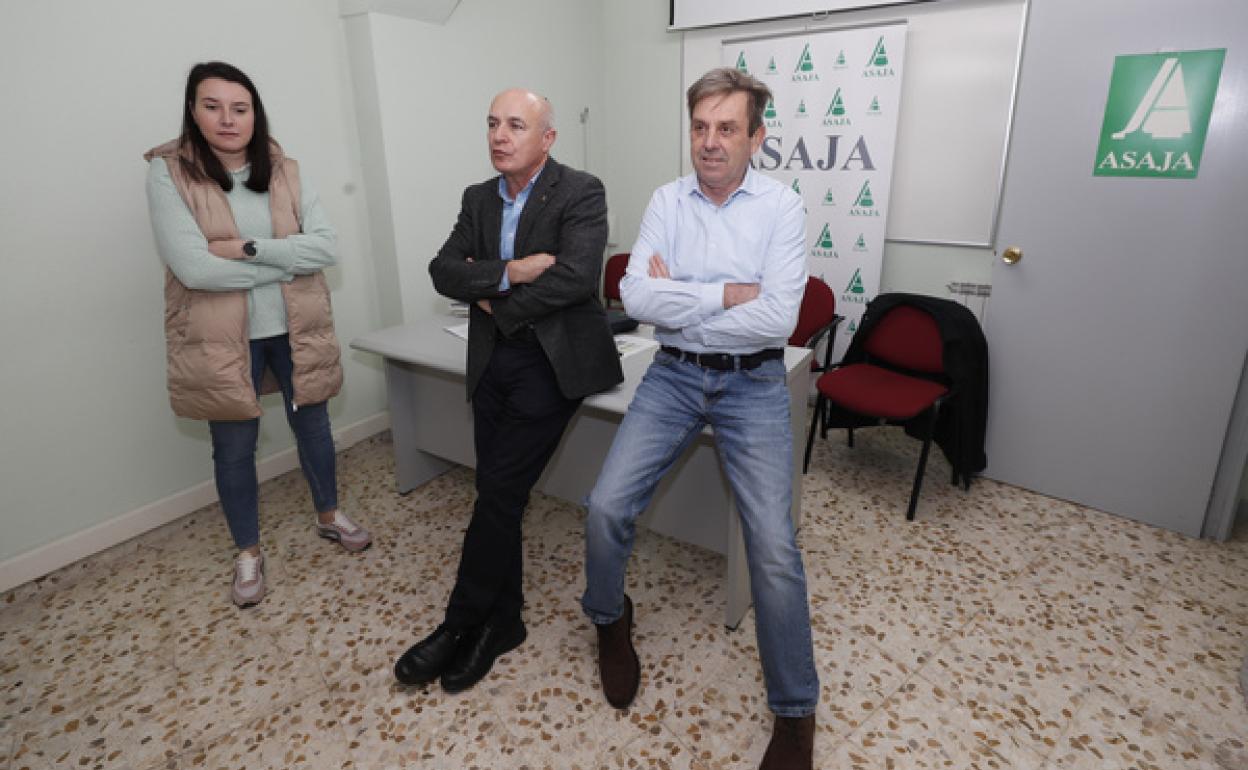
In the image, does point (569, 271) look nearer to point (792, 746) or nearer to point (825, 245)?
point (792, 746)

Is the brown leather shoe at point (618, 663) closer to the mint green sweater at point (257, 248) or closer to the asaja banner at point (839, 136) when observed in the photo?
the mint green sweater at point (257, 248)

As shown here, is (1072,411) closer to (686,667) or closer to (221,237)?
(686,667)

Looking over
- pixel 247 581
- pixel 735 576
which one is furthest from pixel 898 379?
pixel 247 581

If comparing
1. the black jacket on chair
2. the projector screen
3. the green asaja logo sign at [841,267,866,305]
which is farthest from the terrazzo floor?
the projector screen

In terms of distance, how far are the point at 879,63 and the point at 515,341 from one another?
2499 mm

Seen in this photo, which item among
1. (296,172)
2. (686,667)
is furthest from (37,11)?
(686,667)

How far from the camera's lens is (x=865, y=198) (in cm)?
347

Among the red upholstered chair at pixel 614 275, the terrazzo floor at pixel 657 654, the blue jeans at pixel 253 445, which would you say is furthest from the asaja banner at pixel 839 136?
the blue jeans at pixel 253 445

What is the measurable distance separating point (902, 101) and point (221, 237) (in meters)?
3.08

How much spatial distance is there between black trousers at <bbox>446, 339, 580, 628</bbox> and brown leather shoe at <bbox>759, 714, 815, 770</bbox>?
860 mm

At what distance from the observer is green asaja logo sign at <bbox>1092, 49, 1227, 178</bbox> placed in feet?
7.57

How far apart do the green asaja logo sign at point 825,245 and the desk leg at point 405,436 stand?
2.29 meters

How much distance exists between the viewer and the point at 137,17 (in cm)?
240

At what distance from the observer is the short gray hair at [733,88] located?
5.77 feet
